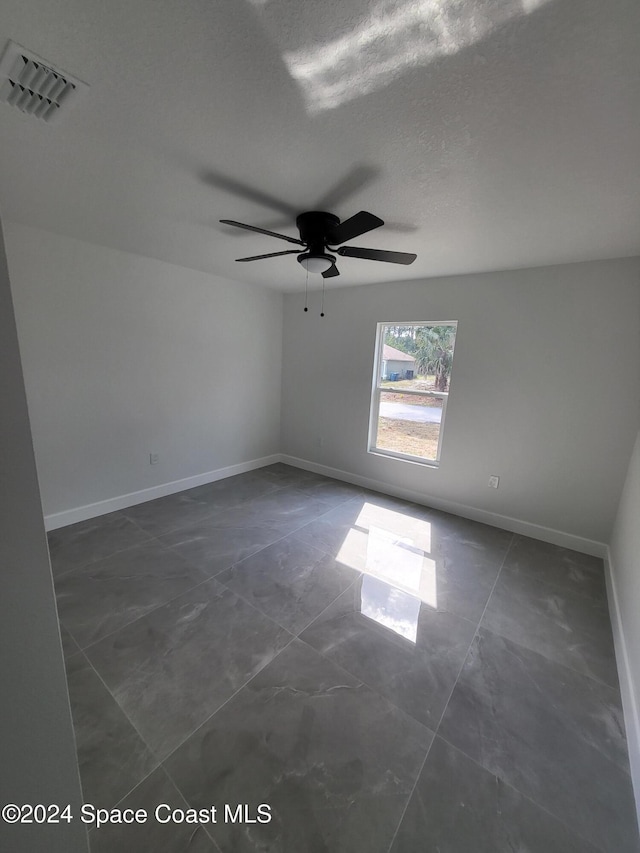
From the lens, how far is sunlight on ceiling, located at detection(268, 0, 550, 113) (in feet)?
2.81

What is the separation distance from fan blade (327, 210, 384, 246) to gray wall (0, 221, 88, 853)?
1461 millimetres

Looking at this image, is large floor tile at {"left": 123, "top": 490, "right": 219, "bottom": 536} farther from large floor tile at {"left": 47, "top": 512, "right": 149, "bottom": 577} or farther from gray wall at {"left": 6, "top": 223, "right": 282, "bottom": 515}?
gray wall at {"left": 6, "top": 223, "right": 282, "bottom": 515}

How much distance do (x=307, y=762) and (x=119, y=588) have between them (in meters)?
1.57

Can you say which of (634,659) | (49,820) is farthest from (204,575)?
(634,659)

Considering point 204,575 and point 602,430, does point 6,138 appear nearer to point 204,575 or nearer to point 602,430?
point 204,575

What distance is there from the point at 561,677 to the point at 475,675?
46cm

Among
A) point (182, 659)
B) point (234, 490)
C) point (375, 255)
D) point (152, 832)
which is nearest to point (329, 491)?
point (234, 490)

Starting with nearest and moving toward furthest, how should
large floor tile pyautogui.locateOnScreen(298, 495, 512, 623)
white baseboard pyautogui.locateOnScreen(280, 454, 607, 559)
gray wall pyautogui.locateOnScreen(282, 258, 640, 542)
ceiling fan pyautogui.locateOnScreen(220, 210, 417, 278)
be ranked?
ceiling fan pyautogui.locateOnScreen(220, 210, 417, 278) → large floor tile pyautogui.locateOnScreen(298, 495, 512, 623) → gray wall pyautogui.locateOnScreen(282, 258, 640, 542) → white baseboard pyautogui.locateOnScreen(280, 454, 607, 559)

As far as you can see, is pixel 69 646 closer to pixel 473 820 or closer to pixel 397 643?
pixel 397 643

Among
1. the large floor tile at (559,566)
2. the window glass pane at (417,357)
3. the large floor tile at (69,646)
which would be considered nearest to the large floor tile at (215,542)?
the large floor tile at (69,646)

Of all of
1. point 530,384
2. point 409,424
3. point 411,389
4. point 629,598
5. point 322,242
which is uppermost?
point 322,242

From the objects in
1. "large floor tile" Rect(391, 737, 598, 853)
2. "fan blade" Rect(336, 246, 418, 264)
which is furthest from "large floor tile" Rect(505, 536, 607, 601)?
"fan blade" Rect(336, 246, 418, 264)

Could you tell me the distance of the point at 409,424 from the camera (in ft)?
12.4

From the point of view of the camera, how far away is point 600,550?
2.75m
